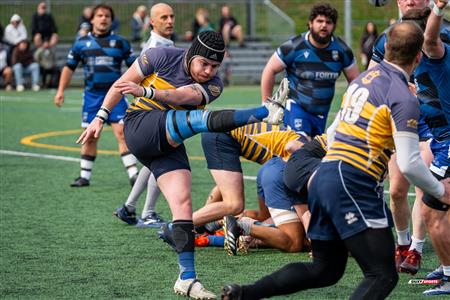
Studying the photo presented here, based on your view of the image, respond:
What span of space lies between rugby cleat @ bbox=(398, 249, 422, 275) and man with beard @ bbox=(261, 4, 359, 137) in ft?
9.82

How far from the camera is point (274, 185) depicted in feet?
28.0

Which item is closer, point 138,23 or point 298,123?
point 298,123

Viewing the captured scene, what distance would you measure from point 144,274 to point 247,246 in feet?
3.87

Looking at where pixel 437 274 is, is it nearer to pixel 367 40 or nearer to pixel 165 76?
pixel 165 76

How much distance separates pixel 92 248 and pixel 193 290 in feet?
6.98

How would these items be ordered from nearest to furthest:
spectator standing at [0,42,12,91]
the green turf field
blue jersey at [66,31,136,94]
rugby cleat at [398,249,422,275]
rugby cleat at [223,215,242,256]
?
1. the green turf field
2. rugby cleat at [398,249,422,275]
3. rugby cleat at [223,215,242,256]
4. blue jersey at [66,31,136,94]
5. spectator standing at [0,42,12,91]

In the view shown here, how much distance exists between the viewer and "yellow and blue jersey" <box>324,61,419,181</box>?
220 inches

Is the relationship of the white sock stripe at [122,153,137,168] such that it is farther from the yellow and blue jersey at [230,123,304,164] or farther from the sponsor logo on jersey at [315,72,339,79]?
the yellow and blue jersey at [230,123,304,164]

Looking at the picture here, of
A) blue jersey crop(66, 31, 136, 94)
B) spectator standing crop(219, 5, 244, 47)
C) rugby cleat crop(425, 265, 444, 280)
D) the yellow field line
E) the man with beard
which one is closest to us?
rugby cleat crop(425, 265, 444, 280)

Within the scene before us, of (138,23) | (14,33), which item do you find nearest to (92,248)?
(14,33)

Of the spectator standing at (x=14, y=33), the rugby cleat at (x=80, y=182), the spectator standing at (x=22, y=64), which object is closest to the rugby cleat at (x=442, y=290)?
the rugby cleat at (x=80, y=182)

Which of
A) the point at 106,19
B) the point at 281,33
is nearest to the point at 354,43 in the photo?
the point at 281,33

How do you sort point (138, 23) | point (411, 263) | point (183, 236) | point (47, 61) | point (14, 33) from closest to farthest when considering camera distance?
point (183, 236), point (411, 263), point (47, 61), point (14, 33), point (138, 23)

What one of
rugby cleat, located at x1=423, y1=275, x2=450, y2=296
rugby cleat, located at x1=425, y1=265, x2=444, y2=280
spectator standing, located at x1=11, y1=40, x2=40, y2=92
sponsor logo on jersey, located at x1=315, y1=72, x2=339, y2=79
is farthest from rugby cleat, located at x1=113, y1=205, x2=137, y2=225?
spectator standing, located at x1=11, y1=40, x2=40, y2=92
